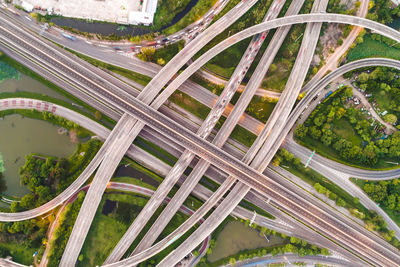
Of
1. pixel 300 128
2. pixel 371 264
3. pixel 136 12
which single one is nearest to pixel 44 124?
pixel 136 12

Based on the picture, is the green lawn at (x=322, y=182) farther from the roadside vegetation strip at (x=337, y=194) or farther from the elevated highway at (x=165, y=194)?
the elevated highway at (x=165, y=194)

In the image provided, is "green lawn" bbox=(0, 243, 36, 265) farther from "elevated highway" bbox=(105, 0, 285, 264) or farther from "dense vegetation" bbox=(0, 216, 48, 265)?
"elevated highway" bbox=(105, 0, 285, 264)

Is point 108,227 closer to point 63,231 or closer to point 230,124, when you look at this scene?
point 63,231

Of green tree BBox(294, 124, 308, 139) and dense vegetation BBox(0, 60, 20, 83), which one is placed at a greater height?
green tree BBox(294, 124, 308, 139)

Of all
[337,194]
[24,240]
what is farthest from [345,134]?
[24,240]

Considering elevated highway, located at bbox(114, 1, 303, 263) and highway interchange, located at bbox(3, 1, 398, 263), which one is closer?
highway interchange, located at bbox(3, 1, 398, 263)

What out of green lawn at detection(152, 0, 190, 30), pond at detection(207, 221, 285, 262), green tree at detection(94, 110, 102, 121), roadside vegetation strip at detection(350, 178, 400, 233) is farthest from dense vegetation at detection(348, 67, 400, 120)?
green tree at detection(94, 110, 102, 121)

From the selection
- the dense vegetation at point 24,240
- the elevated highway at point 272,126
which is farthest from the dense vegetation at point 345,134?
the dense vegetation at point 24,240
